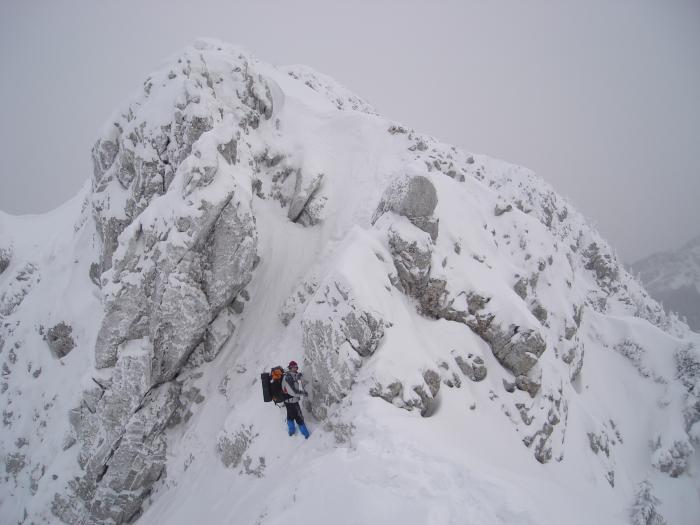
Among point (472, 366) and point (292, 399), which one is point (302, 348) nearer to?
point (292, 399)

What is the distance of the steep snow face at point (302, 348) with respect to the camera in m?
11.3

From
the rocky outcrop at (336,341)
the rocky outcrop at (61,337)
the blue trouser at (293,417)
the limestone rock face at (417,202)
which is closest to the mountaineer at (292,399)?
the blue trouser at (293,417)

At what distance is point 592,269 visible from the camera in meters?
53.9

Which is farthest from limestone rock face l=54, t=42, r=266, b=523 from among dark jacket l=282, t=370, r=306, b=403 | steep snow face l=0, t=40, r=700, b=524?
dark jacket l=282, t=370, r=306, b=403

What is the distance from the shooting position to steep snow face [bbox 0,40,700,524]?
11312 millimetres

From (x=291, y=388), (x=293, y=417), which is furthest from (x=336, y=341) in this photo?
(x=293, y=417)

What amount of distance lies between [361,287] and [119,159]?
19.0 meters

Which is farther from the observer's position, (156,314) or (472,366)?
(156,314)

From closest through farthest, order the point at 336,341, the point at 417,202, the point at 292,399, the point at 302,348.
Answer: the point at 292,399
the point at 336,341
the point at 302,348
the point at 417,202

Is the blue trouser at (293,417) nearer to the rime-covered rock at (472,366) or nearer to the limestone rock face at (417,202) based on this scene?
the rime-covered rock at (472,366)

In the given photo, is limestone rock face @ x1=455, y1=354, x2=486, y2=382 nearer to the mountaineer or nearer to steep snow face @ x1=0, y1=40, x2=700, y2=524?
steep snow face @ x1=0, y1=40, x2=700, y2=524

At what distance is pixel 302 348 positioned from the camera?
16.0 metres

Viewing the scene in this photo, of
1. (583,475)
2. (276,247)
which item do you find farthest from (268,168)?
(583,475)

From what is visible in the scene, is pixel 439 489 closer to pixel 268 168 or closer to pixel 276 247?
pixel 276 247
